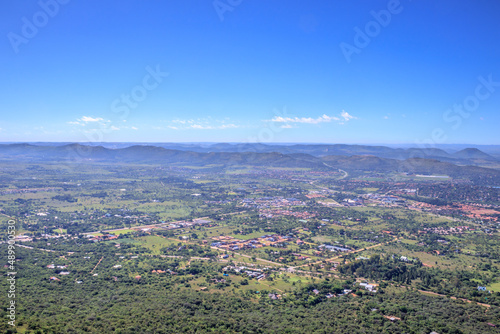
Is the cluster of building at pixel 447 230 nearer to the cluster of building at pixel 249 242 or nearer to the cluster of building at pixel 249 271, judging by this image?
the cluster of building at pixel 249 242

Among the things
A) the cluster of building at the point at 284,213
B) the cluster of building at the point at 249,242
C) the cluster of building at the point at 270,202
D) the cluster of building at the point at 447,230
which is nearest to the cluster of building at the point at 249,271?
the cluster of building at the point at 249,242

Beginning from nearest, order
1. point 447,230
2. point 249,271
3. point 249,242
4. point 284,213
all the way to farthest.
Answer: point 249,271, point 249,242, point 447,230, point 284,213

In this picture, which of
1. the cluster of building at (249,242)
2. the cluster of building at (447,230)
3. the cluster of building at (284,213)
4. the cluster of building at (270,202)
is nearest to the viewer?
the cluster of building at (249,242)

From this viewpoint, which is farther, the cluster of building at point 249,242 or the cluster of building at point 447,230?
the cluster of building at point 447,230

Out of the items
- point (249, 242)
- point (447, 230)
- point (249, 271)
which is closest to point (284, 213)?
point (249, 242)

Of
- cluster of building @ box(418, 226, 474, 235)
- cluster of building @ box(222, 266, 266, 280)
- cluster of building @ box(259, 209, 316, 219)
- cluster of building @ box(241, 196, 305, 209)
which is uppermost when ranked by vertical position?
cluster of building @ box(241, 196, 305, 209)

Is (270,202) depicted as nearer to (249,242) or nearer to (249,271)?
(249,242)

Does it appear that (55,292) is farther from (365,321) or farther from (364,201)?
(364,201)

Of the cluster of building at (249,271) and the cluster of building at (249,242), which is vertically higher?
the cluster of building at (249,271)

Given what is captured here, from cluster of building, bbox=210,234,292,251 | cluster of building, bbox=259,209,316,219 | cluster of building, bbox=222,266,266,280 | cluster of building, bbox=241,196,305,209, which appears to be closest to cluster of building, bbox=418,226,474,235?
cluster of building, bbox=259,209,316,219

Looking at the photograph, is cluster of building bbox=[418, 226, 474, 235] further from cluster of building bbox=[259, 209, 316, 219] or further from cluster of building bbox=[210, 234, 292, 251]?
cluster of building bbox=[210, 234, 292, 251]

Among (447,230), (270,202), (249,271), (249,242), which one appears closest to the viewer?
(249,271)

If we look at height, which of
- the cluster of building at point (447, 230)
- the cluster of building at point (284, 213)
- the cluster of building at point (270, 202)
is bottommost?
the cluster of building at point (447, 230)
